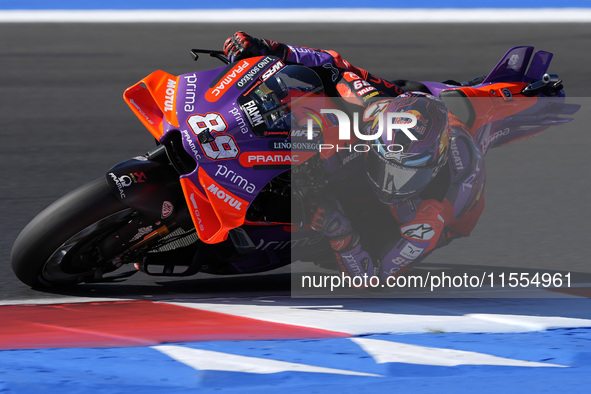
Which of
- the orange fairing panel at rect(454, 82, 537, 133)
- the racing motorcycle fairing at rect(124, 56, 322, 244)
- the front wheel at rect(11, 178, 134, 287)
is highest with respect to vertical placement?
the orange fairing panel at rect(454, 82, 537, 133)

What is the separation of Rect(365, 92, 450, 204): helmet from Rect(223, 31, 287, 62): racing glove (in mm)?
600

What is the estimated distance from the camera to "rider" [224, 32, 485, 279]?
4.02 metres

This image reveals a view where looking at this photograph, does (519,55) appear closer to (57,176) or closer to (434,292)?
(434,292)

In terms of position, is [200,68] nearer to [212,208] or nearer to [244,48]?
[244,48]

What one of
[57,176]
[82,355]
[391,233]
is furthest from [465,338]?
[57,176]

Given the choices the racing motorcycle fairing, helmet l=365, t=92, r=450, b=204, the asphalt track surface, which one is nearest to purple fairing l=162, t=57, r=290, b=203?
the racing motorcycle fairing

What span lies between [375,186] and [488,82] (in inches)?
39.2

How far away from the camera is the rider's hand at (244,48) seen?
421cm

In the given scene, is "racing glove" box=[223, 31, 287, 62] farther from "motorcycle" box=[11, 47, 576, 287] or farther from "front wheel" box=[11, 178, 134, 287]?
"front wheel" box=[11, 178, 134, 287]

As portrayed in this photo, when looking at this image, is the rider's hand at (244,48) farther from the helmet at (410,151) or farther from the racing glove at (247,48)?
the helmet at (410,151)

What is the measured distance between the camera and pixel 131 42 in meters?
11.1

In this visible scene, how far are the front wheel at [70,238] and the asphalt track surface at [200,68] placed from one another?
0.12 metres

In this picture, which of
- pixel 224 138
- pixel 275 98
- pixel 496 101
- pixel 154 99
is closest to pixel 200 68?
pixel 496 101

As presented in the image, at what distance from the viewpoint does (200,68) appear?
9.97 meters
